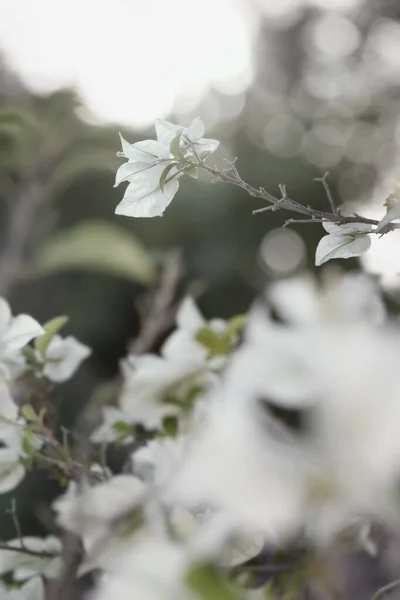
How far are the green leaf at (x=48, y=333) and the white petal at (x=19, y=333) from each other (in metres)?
0.03

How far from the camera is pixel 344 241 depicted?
23 centimetres

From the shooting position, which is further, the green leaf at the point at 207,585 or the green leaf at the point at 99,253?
the green leaf at the point at 99,253

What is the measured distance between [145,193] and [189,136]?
25 millimetres

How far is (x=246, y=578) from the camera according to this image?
21 centimetres

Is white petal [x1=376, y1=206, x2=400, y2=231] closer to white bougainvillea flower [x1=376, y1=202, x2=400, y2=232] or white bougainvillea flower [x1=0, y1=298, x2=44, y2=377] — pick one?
white bougainvillea flower [x1=376, y1=202, x2=400, y2=232]

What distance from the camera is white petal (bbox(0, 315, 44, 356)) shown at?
0.21 m

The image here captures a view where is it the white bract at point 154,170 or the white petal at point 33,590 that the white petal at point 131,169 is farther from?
the white petal at point 33,590


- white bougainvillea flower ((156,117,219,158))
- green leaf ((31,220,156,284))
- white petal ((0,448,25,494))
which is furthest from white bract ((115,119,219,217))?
green leaf ((31,220,156,284))

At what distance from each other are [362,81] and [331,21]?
1.11ft

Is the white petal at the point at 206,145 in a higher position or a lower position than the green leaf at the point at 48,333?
higher

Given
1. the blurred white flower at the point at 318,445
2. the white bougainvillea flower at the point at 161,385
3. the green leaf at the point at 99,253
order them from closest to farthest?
the blurred white flower at the point at 318,445
the white bougainvillea flower at the point at 161,385
the green leaf at the point at 99,253

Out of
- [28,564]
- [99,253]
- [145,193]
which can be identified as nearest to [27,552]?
[28,564]

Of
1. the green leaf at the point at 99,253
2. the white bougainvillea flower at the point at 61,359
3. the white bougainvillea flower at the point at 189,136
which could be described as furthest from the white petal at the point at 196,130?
the green leaf at the point at 99,253

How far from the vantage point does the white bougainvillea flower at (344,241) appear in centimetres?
23
